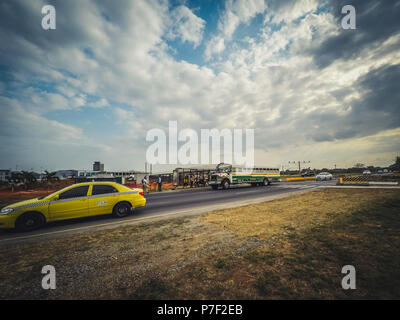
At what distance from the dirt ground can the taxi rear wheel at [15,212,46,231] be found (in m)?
1.35

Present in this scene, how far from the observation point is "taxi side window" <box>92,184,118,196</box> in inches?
256

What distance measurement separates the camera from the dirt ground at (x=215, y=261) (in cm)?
227

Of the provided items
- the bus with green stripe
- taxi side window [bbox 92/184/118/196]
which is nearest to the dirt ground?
taxi side window [bbox 92/184/118/196]

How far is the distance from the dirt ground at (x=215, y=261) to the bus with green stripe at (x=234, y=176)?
12.5 metres

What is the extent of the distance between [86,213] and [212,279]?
19.6 feet

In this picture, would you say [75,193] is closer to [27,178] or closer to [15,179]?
[27,178]

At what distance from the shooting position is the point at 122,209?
6957mm

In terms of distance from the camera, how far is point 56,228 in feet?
18.2

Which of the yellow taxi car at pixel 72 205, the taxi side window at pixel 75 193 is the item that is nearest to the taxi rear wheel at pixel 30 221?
the yellow taxi car at pixel 72 205

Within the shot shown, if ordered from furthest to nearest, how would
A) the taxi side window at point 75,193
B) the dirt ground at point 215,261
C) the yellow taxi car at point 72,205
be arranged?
the taxi side window at point 75,193, the yellow taxi car at point 72,205, the dirt ground at point 215,261

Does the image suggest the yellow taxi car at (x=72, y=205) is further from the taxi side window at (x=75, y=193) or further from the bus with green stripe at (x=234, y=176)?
the bus with green stripe at (x=234, y=176)

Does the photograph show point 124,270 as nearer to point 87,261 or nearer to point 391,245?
point 87,261

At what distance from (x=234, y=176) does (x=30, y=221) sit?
53.2ft

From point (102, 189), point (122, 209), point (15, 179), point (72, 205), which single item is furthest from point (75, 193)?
point (15, 179)
